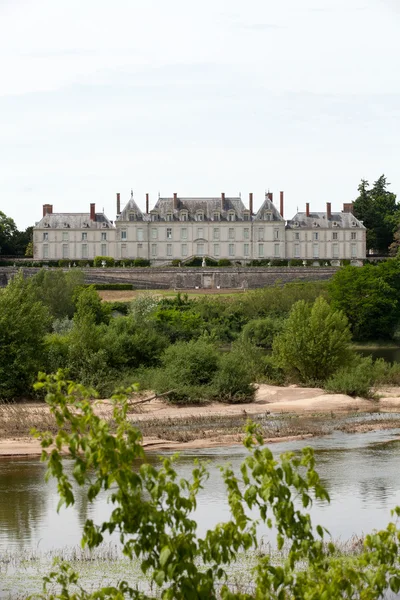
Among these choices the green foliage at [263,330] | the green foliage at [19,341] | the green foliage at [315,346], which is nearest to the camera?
the green foliage at [19,341]

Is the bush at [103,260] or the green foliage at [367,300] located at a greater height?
the bush at [103,260]

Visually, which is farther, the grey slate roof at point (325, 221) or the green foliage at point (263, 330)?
the grey slate roof at point (325, 221)

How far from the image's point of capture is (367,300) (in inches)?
2306

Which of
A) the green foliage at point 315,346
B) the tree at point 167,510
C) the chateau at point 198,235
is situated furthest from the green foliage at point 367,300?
the tree at point 167,510

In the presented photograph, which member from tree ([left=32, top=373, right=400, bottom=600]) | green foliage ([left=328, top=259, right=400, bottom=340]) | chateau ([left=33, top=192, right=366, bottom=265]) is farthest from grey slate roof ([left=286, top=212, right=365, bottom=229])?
tree ([left=32, top=373, right=400, bottom=600])

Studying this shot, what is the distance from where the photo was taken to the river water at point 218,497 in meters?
14.7

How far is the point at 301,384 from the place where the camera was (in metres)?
32.0

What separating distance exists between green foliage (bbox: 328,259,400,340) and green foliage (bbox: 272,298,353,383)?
25095 mm

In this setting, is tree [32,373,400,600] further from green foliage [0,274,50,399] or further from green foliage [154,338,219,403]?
green foliage [0,274,50,399]

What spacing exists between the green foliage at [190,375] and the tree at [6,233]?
2705 inches

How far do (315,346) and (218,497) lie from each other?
15218mm

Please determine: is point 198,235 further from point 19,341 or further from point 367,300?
point 19,341

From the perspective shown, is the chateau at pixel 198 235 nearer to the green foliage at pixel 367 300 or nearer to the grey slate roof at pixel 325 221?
the grey slate roof at pixel 325 221

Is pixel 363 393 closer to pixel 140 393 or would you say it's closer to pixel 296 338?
pixel 296 338
